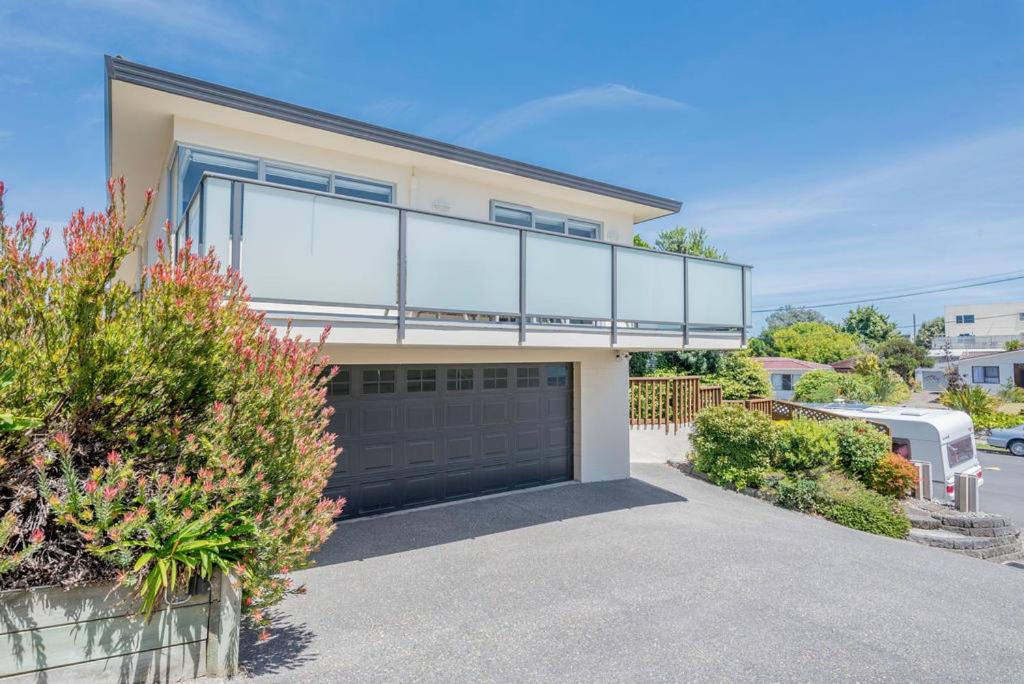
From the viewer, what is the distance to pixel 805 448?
1120 cm

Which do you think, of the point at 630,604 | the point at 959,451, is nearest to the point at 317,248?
the point at 630,604

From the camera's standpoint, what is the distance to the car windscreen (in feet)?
39.5

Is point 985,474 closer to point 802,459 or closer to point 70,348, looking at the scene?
point 802,459

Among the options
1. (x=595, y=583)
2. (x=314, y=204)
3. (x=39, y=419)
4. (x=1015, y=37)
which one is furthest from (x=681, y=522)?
(x=1015, y=37)

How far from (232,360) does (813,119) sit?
16.6m

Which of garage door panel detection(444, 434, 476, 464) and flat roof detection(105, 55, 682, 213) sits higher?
flat roof detection(105, 55, 682, 213)

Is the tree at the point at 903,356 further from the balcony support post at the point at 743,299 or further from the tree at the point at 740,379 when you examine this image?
the balcony support post at the point at 743,299

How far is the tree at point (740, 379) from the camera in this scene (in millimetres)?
17172

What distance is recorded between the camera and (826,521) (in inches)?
391

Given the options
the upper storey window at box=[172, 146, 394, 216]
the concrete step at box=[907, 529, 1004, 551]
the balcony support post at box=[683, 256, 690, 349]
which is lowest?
the concrete step at box=[907, 529, 1004, 551]

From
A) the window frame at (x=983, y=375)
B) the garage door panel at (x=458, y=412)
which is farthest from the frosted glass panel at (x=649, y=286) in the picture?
the window frame at (x=983, y=375)

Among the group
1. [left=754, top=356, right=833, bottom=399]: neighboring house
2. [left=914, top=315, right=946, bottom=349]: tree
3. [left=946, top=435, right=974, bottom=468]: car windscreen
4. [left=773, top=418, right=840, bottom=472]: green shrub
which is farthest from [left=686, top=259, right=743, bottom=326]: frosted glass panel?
[left=914, top=315, right=946, bottom=349]: tree

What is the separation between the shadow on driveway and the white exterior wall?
258 ft

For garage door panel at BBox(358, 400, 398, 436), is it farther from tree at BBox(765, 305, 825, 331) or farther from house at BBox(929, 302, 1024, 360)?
tree at BBox(765, 305, 825, 331)
